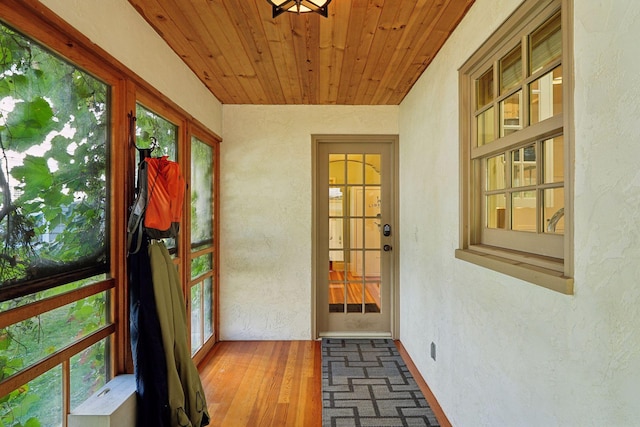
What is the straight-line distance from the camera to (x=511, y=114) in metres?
1.67

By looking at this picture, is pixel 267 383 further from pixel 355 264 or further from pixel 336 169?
pixel 336 169

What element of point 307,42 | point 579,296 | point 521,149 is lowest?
point 579,296

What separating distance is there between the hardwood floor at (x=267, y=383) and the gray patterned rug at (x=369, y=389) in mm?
64

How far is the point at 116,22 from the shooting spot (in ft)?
5.61

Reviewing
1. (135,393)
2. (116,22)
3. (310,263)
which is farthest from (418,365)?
(116,22)

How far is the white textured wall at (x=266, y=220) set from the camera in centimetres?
362

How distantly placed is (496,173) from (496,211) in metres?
0.20

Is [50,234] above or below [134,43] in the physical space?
below

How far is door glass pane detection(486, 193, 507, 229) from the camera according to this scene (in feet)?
5.82

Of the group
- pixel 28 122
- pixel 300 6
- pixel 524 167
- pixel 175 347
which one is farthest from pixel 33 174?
pixel 524 167

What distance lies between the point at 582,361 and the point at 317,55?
2238mm

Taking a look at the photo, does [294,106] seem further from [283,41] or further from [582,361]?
[582,361]

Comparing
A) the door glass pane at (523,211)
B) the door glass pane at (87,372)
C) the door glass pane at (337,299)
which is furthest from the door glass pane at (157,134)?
the door glass pane at (523,211)

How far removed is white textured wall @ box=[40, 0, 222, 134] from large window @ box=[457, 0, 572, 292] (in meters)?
1.79
